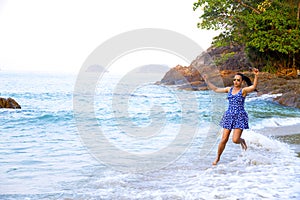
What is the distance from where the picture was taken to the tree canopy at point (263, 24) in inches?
1152

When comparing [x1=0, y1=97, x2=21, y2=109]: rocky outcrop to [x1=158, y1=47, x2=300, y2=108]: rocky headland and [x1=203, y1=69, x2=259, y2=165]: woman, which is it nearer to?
[x1=158, y1=47, x2=300, y2=108]: rocky headland

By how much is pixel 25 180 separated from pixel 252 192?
3.54 m

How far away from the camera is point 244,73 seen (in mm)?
30688

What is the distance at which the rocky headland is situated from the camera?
2136 cm

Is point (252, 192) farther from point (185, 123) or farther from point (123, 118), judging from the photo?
point (123, 118)

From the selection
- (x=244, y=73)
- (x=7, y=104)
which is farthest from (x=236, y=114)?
(x=244, y=73)

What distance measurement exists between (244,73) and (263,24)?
4.04m

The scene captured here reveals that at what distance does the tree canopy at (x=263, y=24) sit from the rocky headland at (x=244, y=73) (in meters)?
1.74

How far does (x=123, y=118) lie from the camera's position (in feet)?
55.8

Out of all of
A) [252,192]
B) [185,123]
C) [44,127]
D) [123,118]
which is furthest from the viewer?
[123,118]

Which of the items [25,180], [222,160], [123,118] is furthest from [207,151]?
[123,118]

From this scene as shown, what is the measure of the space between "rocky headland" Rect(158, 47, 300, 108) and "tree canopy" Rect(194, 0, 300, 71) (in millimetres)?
1737

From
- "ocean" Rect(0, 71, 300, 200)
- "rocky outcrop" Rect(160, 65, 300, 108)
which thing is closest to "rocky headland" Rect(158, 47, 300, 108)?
"rocky outcrop" Rect(160, 65, 300, 108)

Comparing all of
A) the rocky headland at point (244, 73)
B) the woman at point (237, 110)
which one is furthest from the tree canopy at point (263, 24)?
the woman at point (237, 110)
